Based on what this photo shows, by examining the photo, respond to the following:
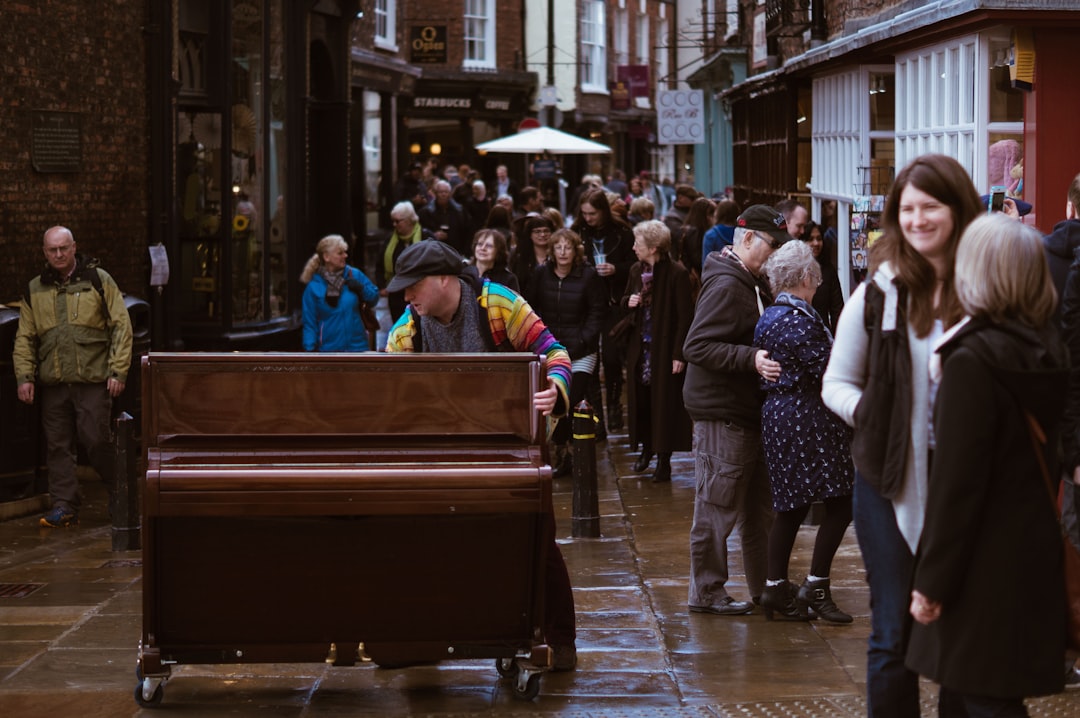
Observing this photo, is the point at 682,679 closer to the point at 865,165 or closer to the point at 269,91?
the point at 865,165

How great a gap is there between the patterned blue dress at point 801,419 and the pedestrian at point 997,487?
2789 millimetres

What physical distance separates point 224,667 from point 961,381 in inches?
146

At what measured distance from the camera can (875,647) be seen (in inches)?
186

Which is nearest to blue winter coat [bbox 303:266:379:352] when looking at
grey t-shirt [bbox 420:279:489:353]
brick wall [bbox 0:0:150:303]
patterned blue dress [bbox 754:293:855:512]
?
brick wall [bbox 0:0:150:303]

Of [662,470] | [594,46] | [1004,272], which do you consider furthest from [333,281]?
[594,46]

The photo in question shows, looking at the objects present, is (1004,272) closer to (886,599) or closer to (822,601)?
(886,599)

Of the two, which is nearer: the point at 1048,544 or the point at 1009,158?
the point at 1048,544

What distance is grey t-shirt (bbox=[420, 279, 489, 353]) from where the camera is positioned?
253 inches

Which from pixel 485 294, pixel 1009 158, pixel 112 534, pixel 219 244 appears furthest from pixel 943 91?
pixel 219 244

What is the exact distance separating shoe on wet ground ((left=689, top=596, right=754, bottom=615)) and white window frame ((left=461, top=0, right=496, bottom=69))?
1378 inches

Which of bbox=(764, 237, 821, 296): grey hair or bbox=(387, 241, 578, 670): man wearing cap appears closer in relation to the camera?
bbox=(387, 241, 578, 670): man wearing cap

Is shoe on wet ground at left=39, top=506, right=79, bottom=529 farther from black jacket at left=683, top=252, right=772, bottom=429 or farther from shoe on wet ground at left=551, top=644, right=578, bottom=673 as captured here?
shoe on wet ground at left=551, top=644, right=578, bottom=673

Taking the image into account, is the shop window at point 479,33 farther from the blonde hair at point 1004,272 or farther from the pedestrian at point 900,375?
the blonde hair at point 1004,272

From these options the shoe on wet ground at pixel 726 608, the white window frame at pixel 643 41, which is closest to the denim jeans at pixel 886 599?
the shoe on wet ground at pixel 726 608
